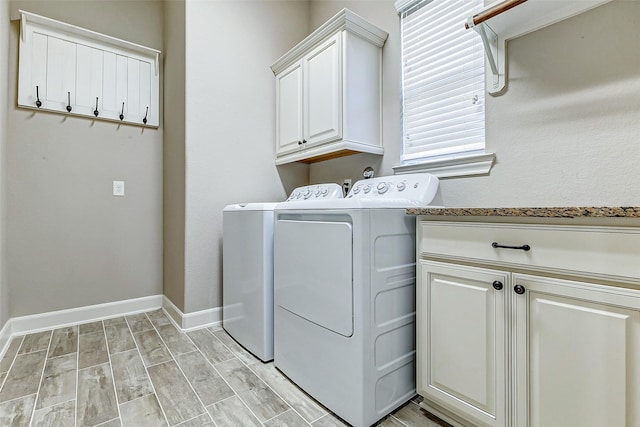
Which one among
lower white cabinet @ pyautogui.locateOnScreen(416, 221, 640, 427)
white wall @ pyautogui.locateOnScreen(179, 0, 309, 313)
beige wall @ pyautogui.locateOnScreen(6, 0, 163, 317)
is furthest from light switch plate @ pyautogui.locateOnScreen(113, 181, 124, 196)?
lower white cabinet @ pyautogui.locateOnScreen(416, 221, 640, 427)

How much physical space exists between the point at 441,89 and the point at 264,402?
6.07 ft

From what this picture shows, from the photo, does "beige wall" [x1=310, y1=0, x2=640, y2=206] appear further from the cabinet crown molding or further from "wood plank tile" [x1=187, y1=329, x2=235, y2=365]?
"wood plank tile" [x1=187, y1=329, x2=235, y2=365]

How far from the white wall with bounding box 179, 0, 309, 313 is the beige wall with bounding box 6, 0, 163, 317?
2.24 feet

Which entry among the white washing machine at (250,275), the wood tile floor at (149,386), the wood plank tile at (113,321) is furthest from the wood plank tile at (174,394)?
the wood plank tile at (113,321)

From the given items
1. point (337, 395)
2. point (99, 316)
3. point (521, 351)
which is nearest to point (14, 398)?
point (99, 316)

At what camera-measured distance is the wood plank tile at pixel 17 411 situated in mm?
1183

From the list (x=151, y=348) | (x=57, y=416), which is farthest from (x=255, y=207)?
(x=57, y=416)

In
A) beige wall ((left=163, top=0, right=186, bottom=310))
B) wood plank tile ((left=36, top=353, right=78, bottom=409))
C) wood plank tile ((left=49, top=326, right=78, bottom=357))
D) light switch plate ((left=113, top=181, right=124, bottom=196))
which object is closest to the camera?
wood plank tile ((left=36, top=353, right=78, bottom=409))

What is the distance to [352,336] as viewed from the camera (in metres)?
1.16

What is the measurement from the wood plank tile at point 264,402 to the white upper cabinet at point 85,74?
228 cm

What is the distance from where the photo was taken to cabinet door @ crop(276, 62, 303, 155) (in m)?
2.28

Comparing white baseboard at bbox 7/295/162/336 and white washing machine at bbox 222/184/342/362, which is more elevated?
white washing machine at bbox 222/184/342/362

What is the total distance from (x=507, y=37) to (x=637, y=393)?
4.63 feet

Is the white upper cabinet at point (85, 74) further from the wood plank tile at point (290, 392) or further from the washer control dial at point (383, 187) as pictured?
the wood plank tile at point (290, 392)
